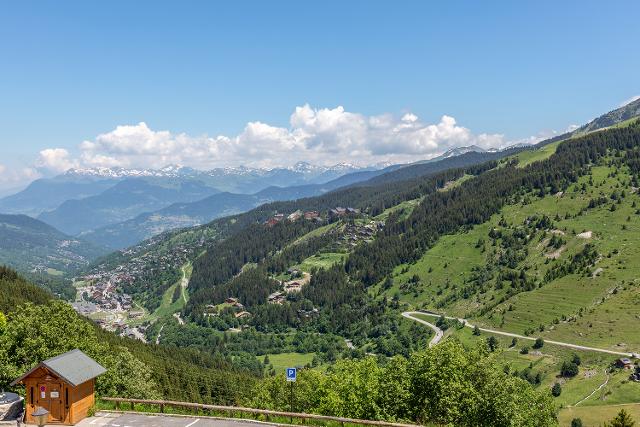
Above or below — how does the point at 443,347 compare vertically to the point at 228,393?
above

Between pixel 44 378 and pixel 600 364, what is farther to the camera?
pixel 600 364

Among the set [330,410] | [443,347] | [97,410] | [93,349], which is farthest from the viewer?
[93,349]

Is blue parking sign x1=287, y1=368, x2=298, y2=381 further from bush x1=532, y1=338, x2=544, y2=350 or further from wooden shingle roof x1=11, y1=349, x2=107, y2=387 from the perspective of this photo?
bush x1=532, y1=338, x2=544, y2=350

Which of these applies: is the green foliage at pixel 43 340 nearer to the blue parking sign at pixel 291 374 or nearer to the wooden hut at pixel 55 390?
the wooden hut at pixel 55 390

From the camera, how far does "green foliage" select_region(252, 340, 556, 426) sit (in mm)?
47375

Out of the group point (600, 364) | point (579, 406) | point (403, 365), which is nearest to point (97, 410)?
point (403, 365)

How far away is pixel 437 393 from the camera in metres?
48.8

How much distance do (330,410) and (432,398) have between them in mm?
10681

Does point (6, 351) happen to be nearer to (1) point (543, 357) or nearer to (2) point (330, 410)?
(2) point (330, 410)

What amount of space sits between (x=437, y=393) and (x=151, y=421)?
27.9m

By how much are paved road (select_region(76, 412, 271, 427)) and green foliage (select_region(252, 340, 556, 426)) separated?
1135 cm

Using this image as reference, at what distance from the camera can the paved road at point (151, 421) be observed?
138 ft

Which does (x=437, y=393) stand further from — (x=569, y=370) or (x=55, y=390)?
(x=569, y=370)

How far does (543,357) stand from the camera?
157375 mm
